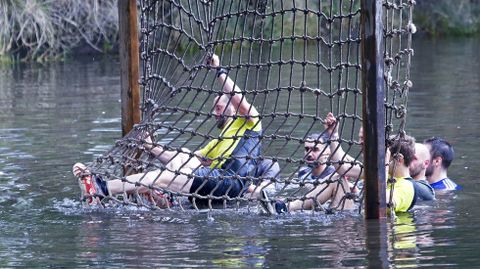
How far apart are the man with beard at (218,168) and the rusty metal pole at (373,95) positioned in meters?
1.59

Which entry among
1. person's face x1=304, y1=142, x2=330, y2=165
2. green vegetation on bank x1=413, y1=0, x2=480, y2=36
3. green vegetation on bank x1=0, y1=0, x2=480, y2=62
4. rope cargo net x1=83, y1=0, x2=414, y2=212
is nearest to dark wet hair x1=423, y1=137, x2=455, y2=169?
rope cargo net x1=83, y1=0, x2=414, y2=212

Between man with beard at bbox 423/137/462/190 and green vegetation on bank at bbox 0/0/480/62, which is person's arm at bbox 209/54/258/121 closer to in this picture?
man with beard at bbox 423/137/462/190

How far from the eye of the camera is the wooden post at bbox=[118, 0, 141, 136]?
33.9 ft

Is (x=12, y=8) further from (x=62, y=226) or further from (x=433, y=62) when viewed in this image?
(x=62, y=226)

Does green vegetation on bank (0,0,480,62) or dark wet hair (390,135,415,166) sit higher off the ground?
green vegetation on bank (0,0,480,62)

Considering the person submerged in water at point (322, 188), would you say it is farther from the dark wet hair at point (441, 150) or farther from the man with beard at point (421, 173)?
the dark wet hair at point (441, 150)

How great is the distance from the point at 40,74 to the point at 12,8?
1.97 m

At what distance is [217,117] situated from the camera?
9.84m

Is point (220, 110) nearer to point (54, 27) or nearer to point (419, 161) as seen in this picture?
point (419, 161)

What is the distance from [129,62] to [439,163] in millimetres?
2951

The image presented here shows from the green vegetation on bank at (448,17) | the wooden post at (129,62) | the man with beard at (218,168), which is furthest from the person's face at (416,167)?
the green vegetation on bank at (448,17)

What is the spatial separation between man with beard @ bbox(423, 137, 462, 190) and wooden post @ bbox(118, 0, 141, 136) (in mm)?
2669

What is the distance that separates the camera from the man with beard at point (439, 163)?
1022 cm

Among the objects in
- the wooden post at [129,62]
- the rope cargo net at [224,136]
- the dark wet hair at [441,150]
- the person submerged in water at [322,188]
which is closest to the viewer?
the person submerged in water at [322,188]
